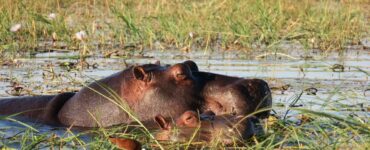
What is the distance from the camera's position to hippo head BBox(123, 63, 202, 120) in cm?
582

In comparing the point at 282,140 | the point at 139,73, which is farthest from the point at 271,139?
the point at 139,73

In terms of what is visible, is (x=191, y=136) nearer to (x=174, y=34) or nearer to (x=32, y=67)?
(x=32, y=67)

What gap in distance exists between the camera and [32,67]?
8805mm

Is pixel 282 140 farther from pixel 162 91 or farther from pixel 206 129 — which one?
pixel 162 91

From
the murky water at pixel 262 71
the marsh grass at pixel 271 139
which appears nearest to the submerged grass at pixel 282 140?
the marsh grass at pixel 271 139

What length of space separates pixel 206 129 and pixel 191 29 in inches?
223

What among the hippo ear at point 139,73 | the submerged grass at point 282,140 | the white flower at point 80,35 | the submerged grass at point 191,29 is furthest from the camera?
the submerged grass at point 191,29

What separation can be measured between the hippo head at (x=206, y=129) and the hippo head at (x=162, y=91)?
2.01ft

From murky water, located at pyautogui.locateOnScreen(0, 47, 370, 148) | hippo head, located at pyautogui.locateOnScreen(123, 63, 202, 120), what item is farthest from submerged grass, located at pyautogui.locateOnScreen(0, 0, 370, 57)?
hippo head, located at pyautogui.locateOnScreen(123, 63, 202, 120)

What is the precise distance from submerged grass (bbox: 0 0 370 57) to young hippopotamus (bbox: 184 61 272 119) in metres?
4.04

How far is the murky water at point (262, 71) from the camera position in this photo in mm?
7250

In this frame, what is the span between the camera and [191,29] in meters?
10.7

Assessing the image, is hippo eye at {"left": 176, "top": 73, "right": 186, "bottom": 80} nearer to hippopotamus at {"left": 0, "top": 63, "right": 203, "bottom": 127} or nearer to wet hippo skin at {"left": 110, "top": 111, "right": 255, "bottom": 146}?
hippopotamus at {"left": 0, "top": 63, "right": 203, "bottom": 127}

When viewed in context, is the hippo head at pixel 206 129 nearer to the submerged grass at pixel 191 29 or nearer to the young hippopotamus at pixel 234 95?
the young hippopotamus at pixel 234 95
